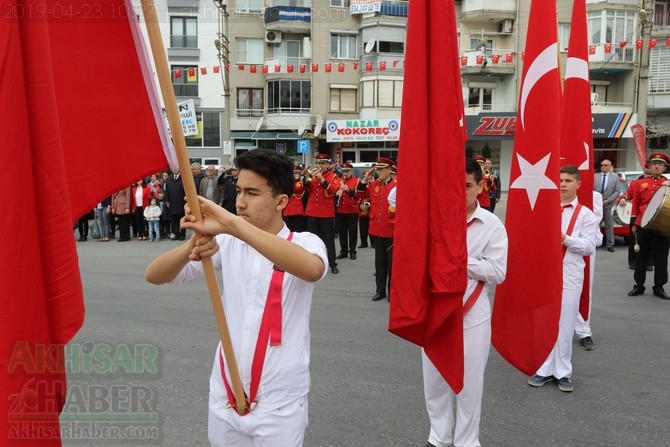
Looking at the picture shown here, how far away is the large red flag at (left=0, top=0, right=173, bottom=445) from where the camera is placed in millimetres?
1732

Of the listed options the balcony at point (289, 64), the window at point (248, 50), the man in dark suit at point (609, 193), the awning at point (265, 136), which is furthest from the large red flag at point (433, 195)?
the window at point (248, 50)

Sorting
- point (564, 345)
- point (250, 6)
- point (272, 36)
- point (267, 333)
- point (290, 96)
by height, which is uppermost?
point (250, 6)

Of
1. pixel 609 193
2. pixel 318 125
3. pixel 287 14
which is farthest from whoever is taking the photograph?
pixel 287 14

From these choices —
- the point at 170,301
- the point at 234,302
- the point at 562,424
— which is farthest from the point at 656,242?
the point at 234,302

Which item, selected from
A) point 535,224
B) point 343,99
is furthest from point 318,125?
point 535,224

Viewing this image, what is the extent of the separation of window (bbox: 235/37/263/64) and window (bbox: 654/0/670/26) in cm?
2381

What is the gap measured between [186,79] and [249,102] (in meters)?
4.21

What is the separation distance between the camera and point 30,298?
5.87ft

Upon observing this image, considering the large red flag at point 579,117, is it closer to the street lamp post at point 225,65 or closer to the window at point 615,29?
the street lamp post at point 225,65

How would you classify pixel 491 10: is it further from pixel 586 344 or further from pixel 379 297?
pixel 586 344

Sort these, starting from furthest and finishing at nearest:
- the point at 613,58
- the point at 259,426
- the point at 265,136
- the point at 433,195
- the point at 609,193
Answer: the point at 265,136
the point at 613,58
the point at 609,193
the point at 433,195
the point at 259,426

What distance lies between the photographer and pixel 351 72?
36.0m

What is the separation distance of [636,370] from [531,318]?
1.96 m

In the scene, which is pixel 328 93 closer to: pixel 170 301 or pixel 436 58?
pixel 170 301
